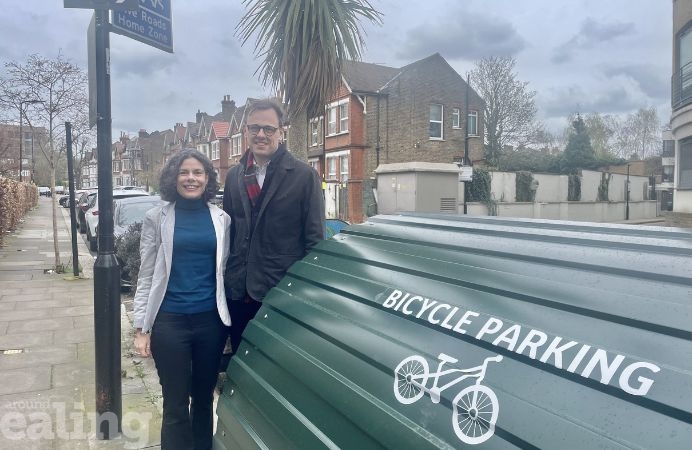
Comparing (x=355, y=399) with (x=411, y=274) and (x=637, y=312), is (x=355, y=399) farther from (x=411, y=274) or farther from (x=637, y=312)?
(x=637, y=312)

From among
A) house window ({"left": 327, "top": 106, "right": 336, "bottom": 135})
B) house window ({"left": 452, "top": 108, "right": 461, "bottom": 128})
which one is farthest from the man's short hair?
house window ({"left": 452, "top": 108, "right": 461, "bottom": 128})

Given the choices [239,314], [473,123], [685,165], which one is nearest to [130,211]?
[239,314]

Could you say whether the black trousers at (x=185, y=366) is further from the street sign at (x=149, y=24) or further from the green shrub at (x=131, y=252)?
the green shrub at (x=131, y=252)

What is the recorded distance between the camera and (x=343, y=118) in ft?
92.1

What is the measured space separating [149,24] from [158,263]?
1935 millimetres

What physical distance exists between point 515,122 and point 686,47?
713 inches

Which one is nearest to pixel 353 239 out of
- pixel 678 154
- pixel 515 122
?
pixel 678 154

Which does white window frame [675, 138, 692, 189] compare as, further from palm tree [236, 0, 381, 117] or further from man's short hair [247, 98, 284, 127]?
man's short hair [247, 98, 284, 127]

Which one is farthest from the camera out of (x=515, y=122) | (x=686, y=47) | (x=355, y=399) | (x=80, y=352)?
Answer: (x=515, y=122)

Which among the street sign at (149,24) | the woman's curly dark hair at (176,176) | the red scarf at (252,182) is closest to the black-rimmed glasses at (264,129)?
the red scarf at (252,182)

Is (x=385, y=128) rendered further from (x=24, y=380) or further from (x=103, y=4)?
(x=103, y=4)

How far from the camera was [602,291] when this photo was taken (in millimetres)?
1418

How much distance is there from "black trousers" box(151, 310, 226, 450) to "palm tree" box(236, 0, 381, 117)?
6.50 metres

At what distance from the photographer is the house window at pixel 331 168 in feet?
94.8
